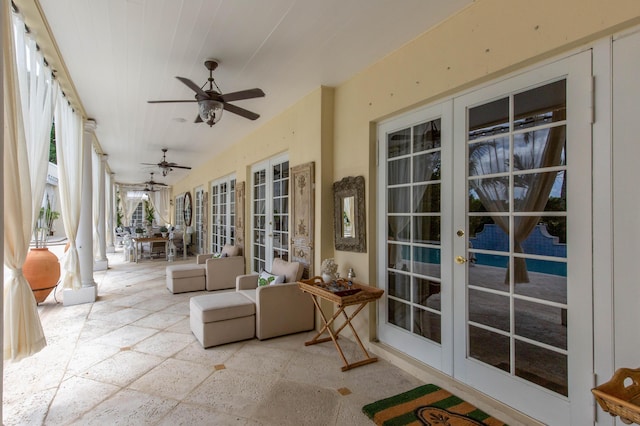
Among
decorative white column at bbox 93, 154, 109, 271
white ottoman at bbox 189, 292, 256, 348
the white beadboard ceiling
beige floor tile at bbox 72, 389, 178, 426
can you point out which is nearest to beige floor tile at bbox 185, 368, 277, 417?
beige floor tile at bbox 72, 389, 178, 426

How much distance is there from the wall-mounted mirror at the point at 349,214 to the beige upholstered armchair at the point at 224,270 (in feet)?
9.72

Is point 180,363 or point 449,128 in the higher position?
point 449,128

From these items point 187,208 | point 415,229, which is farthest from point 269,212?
point 187,208

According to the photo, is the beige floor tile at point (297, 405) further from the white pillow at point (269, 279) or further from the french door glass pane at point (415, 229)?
the white pillow at point (269, 279)

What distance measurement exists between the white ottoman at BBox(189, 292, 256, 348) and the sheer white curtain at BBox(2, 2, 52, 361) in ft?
4.18

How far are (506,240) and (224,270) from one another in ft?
16.1

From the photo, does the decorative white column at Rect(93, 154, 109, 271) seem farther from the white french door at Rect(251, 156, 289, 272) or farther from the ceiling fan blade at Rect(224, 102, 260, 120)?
the ceiling fan blade at Rect(224, 102, 260, 120)

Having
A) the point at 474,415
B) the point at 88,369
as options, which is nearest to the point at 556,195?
the point at 474,415

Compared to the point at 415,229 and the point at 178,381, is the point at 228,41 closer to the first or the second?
the point at 415,229

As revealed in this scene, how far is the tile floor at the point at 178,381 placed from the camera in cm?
218

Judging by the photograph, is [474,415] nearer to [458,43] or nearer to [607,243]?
[607,243]

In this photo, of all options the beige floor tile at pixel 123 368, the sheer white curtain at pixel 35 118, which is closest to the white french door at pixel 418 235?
the beige floor tile at pixel 123 368

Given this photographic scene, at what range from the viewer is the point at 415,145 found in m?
2.92

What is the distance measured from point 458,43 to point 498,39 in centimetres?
32
